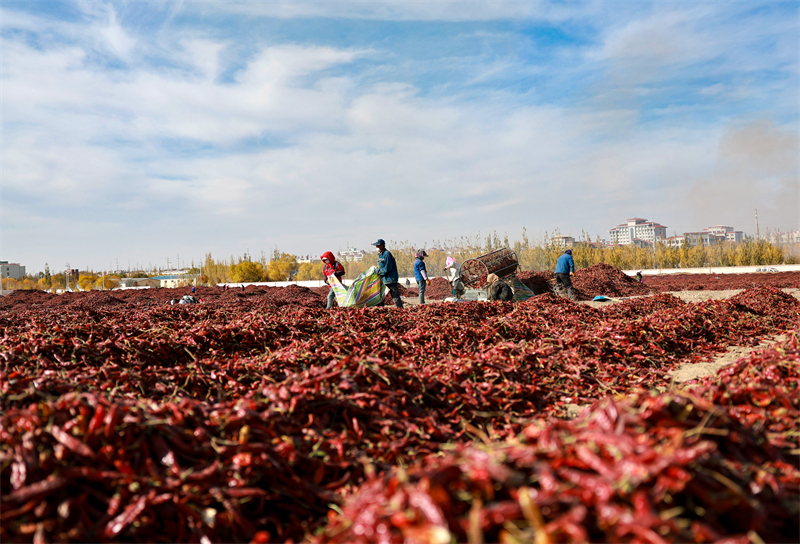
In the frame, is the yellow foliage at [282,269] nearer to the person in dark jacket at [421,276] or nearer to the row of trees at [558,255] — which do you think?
the row of trees at [558,255]

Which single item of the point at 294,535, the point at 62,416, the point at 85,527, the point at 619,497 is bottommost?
the point at 294,535

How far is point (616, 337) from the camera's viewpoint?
Result: 6617mm

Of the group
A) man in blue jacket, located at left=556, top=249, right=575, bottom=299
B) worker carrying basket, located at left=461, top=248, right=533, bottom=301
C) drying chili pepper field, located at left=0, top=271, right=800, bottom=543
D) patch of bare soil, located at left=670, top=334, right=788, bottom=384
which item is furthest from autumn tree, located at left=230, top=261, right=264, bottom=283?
patch of bare soil, located at left=670, top=334, right=788, bottom=384

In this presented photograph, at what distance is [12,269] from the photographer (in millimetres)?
75875

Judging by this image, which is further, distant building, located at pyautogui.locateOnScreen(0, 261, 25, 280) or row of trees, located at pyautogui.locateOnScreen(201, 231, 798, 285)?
distant building, located at pyautogui.locateOnScreen(0, 261, 25, 280)


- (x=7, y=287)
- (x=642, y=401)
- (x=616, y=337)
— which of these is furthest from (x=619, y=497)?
(x=7, y=287)

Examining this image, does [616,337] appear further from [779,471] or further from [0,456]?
[0,456]

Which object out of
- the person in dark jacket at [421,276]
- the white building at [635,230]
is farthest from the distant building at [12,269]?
the white building at [635,230]

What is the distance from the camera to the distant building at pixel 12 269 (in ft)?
241

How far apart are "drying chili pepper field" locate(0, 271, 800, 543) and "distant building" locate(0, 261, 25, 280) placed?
88.9 metres

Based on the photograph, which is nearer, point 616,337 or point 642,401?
point 642,401

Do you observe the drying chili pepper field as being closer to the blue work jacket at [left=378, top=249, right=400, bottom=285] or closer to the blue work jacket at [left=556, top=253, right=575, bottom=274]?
the blue work jacket at [left=378, top=249, right=400, bottom=285]

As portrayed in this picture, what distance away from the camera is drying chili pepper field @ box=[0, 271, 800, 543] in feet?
5.71

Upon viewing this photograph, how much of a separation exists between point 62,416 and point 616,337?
21.0 feet
